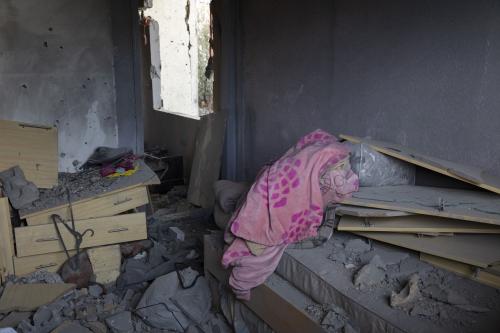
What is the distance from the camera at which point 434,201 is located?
1.92 metres

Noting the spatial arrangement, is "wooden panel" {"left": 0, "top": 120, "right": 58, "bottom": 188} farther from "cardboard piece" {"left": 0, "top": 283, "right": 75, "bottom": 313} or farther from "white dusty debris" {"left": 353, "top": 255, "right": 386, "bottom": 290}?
"white dusty debris" {"left": 353, "top": 255, "right": 386, "bottom": 290}

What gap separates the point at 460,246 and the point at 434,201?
25 centimetres

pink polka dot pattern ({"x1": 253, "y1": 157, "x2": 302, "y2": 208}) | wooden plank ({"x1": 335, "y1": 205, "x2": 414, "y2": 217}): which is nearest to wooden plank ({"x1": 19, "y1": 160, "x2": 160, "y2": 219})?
pink polka dot pattern ({"x1": 253, "y1": 157, "x2": 302, "y2": 208})

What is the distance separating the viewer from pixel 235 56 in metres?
4.18

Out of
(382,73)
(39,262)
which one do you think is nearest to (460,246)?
(382,73)

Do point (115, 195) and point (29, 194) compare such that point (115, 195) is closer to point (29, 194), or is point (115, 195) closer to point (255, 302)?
point (29, 194)

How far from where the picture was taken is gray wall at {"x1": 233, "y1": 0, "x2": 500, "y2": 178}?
208cm

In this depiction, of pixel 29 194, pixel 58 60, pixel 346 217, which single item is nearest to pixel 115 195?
pixel 29 194

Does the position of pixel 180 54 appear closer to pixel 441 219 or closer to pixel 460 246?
pixel 441 219

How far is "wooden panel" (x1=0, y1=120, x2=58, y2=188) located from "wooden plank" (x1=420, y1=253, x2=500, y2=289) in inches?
92.1

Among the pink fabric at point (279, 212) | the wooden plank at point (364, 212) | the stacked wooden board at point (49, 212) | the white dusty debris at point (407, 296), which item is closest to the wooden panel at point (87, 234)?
the stacked wooden board at point (49, 212)

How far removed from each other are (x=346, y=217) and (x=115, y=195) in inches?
59.5

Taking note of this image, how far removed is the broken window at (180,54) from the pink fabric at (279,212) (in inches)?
176

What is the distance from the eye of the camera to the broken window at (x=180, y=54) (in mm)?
6465
